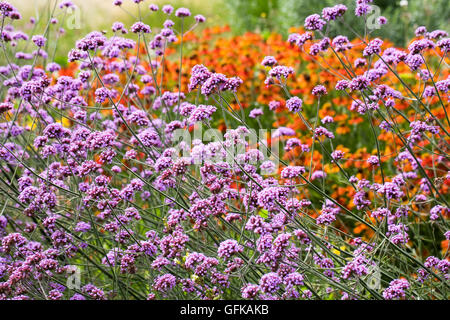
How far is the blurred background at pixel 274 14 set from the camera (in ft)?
26.5

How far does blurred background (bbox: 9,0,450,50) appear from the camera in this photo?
8070mm

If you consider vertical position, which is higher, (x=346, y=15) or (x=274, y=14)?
(x=274, y=14)

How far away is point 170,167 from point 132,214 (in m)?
0.26

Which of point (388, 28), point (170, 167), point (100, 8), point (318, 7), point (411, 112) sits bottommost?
point (170, 167)

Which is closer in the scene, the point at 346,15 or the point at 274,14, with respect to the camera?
the point at 346,15

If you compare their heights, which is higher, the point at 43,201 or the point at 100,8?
the point at 100,8

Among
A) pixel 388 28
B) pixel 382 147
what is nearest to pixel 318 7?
pixel 388 28

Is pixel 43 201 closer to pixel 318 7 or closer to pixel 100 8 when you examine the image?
pixel 318 7

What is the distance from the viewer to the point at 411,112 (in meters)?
4.90

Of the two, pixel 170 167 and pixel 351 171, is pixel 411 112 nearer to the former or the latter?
pixel 351 171

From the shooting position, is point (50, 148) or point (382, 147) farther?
point (382, 147)

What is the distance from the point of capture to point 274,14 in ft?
36.1
